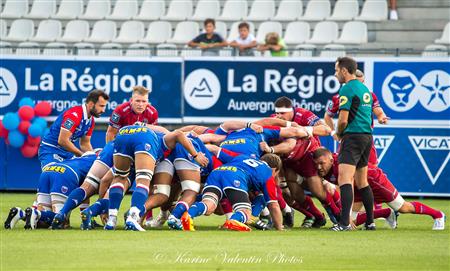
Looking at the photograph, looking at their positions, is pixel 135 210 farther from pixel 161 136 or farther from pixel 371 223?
pixel 371 223

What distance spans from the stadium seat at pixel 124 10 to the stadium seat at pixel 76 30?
23.7 inches

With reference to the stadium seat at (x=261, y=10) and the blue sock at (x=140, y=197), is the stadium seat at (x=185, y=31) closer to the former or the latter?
the stadium seat at (x=261, y=10)

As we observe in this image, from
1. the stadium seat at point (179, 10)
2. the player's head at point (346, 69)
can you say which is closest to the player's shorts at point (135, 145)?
the player's head at point (346, 69)

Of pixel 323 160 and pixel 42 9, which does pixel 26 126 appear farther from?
pixel 323 160

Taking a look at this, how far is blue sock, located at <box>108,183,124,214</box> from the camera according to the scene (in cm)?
1332

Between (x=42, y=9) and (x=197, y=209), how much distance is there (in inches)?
568

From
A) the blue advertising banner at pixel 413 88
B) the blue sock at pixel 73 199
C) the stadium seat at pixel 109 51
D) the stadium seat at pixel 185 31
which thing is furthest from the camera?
the stadium seat at pixel 185 31

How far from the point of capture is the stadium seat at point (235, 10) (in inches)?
1003

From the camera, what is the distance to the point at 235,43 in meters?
21.6

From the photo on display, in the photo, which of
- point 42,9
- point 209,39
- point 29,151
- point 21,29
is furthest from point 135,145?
point 42,9

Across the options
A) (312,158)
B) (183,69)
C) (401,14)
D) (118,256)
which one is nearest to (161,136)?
(312,158)

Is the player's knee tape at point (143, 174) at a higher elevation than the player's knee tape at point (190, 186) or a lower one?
higher

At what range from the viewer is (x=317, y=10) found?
83.6 feet

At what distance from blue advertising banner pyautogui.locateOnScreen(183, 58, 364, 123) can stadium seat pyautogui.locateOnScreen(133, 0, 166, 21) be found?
231 inches
